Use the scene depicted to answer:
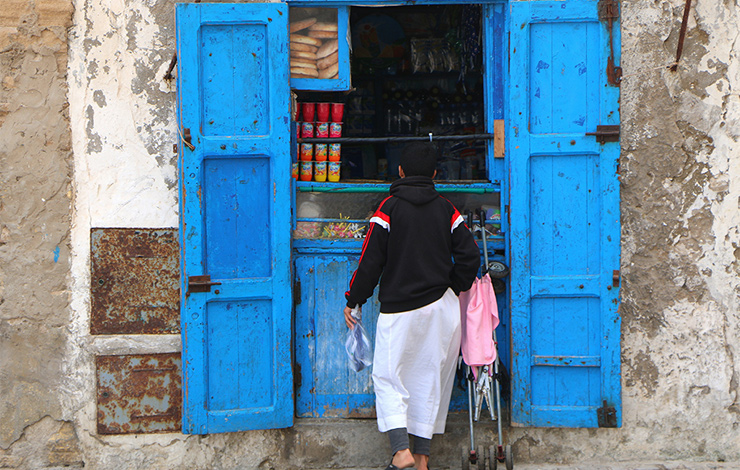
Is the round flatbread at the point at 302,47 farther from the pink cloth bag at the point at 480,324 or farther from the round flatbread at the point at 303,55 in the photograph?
the pink cloth bag at the point at 480,324

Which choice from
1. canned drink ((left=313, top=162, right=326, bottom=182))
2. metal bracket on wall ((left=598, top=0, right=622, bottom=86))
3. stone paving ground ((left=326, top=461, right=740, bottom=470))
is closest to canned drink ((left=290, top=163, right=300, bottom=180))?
canned drink ((left=313, top=162, right=326, bottom=182))

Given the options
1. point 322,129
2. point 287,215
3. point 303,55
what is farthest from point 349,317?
point 303,55

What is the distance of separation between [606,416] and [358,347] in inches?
58.8

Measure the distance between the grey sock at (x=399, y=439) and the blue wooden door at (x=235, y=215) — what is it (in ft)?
2.30

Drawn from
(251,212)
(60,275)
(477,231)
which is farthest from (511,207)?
(60,275)

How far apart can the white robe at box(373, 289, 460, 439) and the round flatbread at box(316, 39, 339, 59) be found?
5.20 ft

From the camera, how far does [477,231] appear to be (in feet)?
12.1

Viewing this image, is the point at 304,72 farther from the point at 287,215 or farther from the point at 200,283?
the point at 200,283

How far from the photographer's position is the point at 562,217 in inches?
138

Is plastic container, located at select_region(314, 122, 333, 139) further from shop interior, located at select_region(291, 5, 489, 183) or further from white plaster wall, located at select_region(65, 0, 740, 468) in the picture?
shop interior, located at select_region(291, 5, 489, 183)

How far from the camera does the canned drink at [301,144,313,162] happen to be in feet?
12.5

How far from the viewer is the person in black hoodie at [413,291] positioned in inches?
126

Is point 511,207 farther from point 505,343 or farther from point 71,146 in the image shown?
point 71,146

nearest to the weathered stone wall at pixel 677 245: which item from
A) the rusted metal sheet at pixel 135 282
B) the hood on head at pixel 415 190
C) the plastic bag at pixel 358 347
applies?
the plastic bag at pixel 358 347
